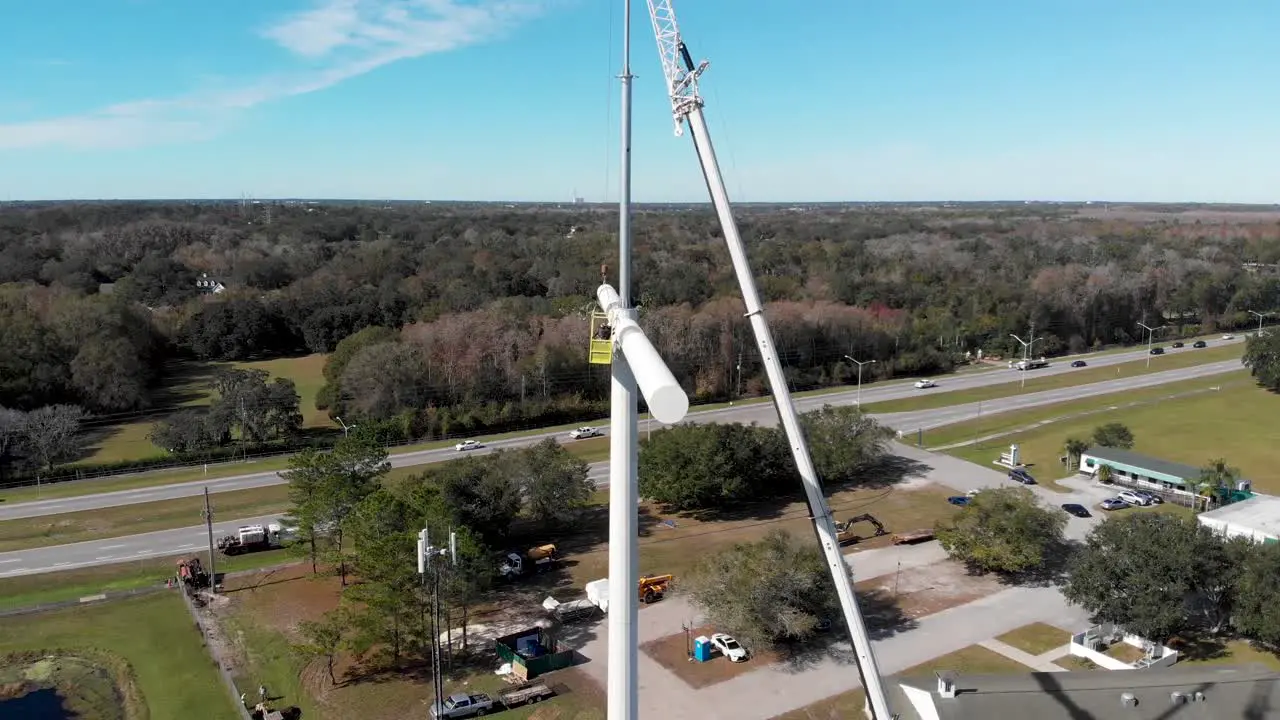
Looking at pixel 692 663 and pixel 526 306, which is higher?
pixel 526 306

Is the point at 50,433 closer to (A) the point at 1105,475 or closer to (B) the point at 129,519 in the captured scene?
(B) the point at 129,519

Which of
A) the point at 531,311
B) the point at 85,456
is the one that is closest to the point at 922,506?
the point at 531,311

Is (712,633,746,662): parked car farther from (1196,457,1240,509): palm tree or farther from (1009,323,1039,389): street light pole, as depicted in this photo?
(1009,323,1039,389): street light pole

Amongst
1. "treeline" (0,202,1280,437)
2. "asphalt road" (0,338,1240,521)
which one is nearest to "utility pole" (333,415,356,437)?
"treeline" (0,202,1280,437)

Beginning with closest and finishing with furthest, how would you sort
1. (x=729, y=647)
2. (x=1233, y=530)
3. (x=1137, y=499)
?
1. (x=729, y=647)
2. (x=1233, y=530)
3. (x=1137, y=499)

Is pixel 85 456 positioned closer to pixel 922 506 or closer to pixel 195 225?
pixel 922 506

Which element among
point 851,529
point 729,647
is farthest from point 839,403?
point 729,647

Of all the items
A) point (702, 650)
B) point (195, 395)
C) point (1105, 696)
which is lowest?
point (702, 650)

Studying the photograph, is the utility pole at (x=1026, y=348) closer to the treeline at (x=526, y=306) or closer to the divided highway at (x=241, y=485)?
the treeline at (x=526, y=306)
